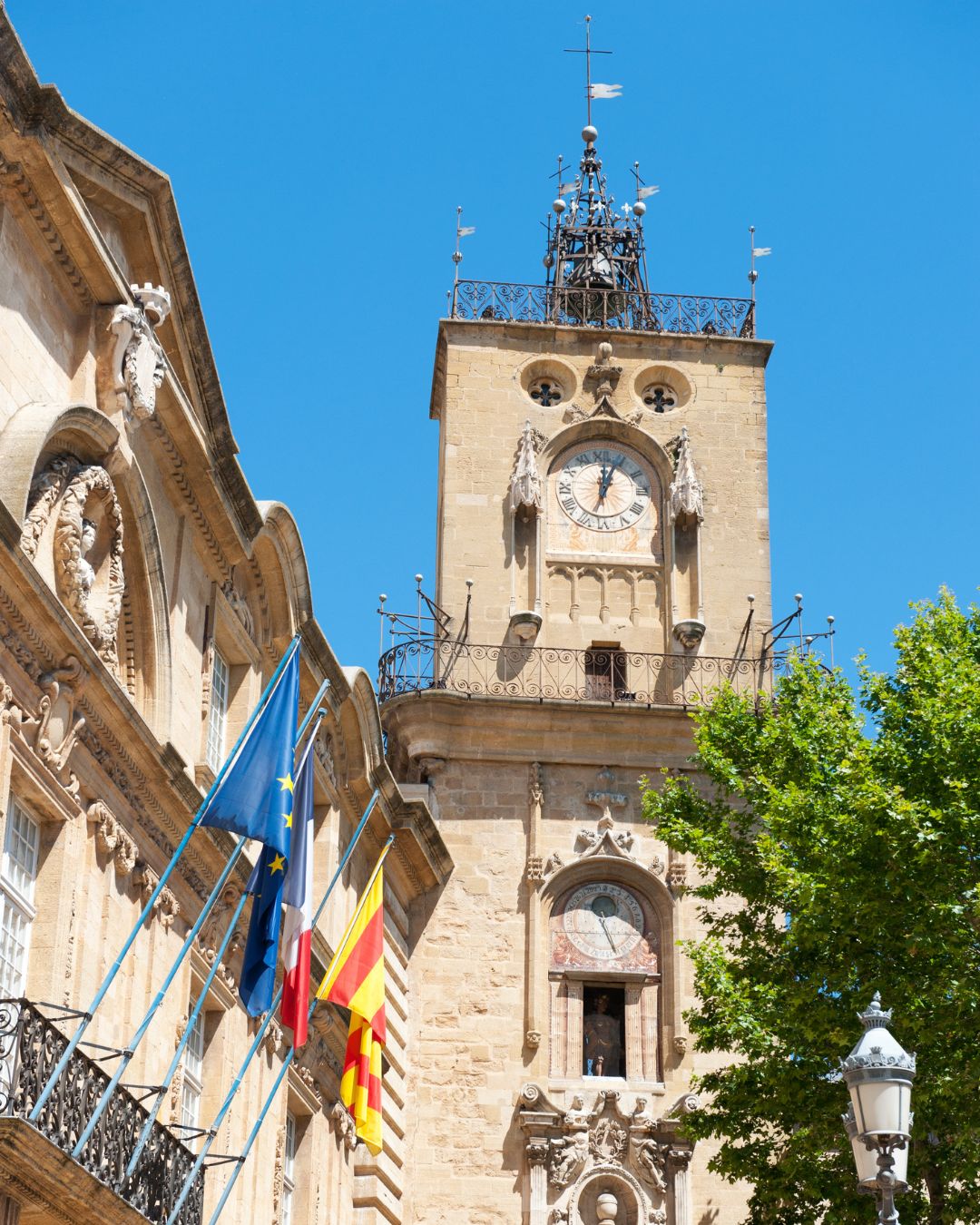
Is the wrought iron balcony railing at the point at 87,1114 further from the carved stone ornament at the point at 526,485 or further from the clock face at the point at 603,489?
the clock face at the point at 603,489

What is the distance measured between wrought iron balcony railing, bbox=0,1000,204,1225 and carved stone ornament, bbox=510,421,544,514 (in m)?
15.6

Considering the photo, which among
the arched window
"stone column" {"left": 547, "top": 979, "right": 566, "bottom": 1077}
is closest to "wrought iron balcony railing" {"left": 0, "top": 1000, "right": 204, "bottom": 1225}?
"stone column" {"left": 547, "top": 979, "right": 566, "bottom": 1077}

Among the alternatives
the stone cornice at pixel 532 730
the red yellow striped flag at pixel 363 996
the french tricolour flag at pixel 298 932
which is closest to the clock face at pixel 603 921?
the stone cornice at pixel 532 730

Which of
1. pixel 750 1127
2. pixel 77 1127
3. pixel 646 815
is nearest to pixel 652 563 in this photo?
pixel 646 815

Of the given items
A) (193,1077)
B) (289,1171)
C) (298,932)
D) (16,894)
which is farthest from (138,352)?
(289,1171)

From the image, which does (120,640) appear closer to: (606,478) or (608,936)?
(608,936)

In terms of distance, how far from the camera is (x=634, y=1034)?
2841 cm

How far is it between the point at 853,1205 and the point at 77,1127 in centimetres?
888

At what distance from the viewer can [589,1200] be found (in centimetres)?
2730

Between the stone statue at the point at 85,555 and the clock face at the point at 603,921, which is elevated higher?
the clock face at the point at 603,921

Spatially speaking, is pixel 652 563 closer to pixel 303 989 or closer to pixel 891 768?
pixel 891 768

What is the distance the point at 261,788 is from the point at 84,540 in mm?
2496

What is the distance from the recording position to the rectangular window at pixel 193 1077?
1953 centimetres

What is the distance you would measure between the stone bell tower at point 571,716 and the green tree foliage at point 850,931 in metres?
3.56
